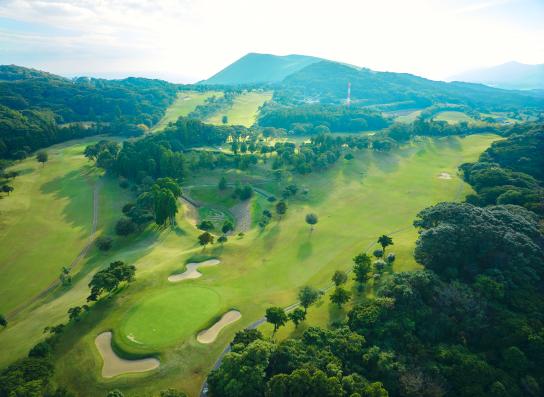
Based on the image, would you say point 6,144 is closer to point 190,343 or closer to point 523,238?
point 190,343

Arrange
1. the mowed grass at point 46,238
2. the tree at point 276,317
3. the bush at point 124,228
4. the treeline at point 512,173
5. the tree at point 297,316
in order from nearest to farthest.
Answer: the tree at point 276,317, the tree at point 297,316, the mowed grass at point 46,238, the bush at point 124,228, the treeline at point 512,173

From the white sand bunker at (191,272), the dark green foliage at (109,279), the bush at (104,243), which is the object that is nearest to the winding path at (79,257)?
the bush at (104,243)

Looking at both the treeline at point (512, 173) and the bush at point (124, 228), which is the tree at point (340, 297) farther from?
the treeline at point (512, 173)

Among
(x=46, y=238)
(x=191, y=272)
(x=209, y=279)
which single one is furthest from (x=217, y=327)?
(x=46, y=238)

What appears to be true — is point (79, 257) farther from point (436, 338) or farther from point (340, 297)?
point (436, 338)

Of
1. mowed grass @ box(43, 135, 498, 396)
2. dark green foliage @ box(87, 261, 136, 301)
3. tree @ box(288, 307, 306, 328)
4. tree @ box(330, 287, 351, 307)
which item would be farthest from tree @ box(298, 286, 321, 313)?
dark green foliage @ box(87, 261, 136, 301)

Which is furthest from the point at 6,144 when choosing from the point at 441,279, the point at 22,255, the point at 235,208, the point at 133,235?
the point at 441,279
